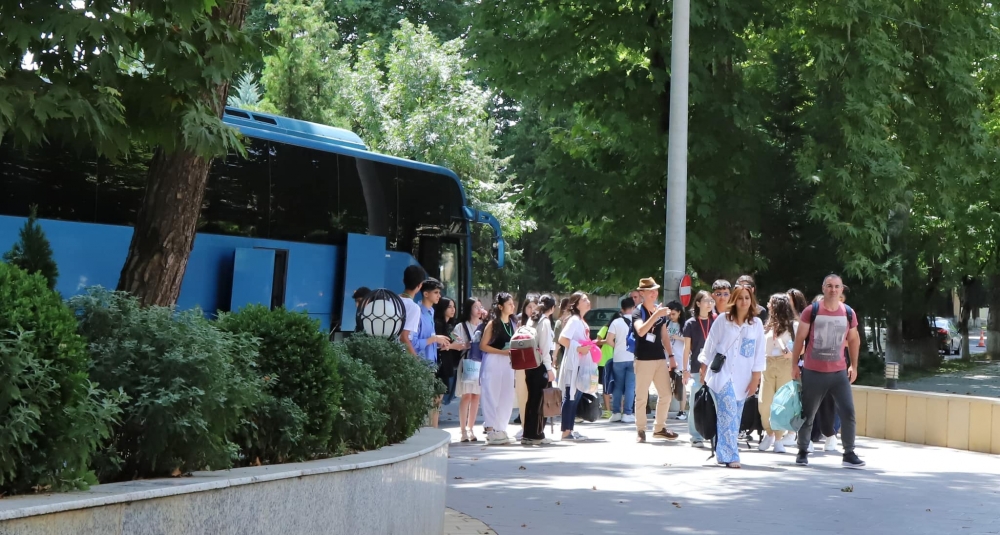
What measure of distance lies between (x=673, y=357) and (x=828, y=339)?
16.8 ft

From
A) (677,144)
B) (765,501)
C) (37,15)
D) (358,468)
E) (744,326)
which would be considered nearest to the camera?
(358,468)

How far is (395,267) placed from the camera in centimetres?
2052

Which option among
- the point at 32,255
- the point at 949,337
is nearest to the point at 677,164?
the point at 32,255

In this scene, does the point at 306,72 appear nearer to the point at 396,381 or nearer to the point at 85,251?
the point at 85,251

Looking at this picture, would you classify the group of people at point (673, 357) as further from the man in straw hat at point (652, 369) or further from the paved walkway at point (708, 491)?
the paved walkway at point (708, 491)

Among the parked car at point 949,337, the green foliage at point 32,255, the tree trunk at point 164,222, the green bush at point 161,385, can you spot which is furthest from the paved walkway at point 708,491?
the parked car at point 949,337

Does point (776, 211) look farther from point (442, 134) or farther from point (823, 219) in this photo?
point (442, 134)

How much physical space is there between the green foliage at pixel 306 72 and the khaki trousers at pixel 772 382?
72.8 feet

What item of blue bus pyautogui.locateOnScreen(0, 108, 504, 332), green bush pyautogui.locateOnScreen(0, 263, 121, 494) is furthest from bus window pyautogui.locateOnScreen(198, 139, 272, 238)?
green bush pyautogui.locateOnScreen(0, 263, 121, 494)

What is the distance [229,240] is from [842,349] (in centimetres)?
791

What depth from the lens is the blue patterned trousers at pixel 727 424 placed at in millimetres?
12438

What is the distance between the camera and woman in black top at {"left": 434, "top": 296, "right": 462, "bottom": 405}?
52.7 feet

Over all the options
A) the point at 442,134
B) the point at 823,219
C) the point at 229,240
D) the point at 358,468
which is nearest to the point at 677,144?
the point at 823,219

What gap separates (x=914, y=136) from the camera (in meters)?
23.2
